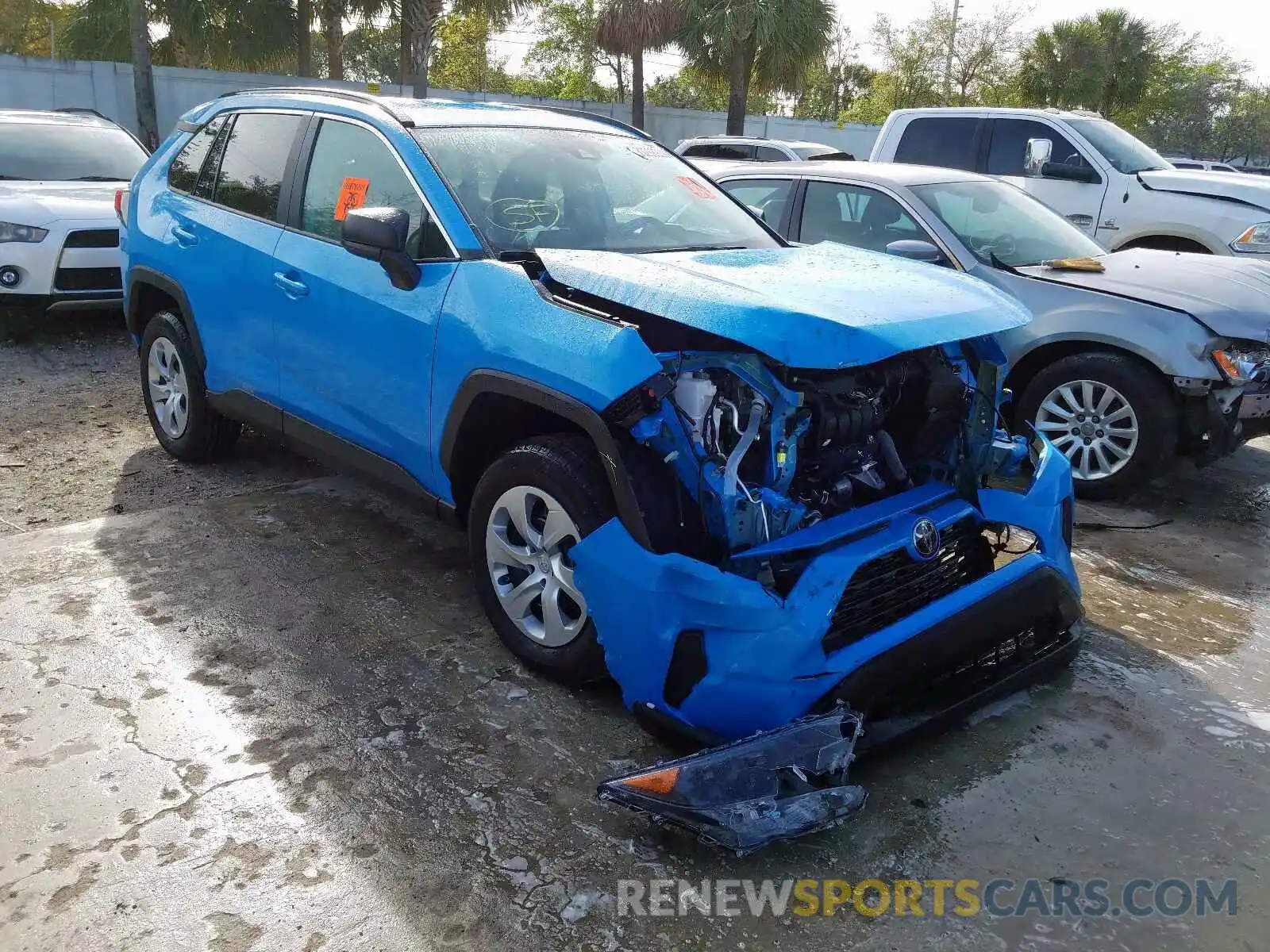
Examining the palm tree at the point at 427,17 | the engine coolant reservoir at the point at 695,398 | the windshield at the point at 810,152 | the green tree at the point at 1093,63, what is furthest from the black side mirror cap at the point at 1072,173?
the green tree at the point at 1093,63

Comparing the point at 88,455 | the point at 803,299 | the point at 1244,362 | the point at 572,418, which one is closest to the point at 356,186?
the point at 572,418

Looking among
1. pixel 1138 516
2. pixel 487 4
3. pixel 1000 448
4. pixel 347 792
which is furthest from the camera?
pixel 487 4

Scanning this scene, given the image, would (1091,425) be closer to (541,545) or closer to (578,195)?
(578,195)

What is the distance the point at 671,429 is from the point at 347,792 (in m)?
1.34

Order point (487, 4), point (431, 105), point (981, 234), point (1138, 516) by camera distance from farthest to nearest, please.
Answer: point (487, 4) < point (981, 234) < point (1138, 516) < point (431, 105)

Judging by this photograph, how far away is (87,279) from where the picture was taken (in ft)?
25.1

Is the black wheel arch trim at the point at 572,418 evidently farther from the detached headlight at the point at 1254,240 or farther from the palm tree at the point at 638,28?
the palm tree at the point at 638,28

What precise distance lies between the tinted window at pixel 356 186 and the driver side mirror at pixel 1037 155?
250 inches

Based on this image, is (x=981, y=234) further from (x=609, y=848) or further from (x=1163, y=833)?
(x=609, y=848)

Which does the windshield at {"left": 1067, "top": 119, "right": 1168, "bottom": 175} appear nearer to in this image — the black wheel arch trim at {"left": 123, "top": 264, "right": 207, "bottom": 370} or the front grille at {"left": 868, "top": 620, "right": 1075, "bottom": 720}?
the front grille at {"left": 868, "top": 620, "right": 1075, "bottom": 720}

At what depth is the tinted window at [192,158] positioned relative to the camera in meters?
4.92

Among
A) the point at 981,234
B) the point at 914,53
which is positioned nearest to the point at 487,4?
the point at 981,234

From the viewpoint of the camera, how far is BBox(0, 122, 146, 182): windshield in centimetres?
832

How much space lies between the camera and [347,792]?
2824mm
